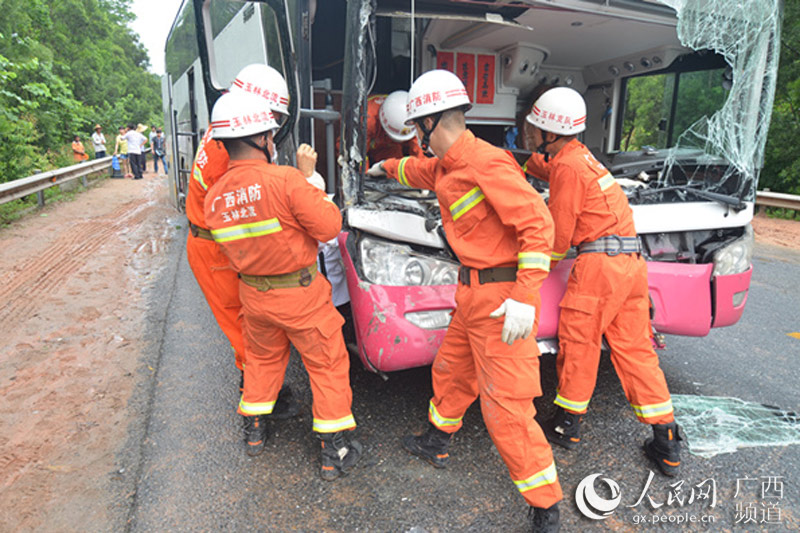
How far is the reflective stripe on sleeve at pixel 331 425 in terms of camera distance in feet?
8.45

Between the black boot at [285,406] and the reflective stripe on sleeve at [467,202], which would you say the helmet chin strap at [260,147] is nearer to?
the reflective stripe on sleeve at [467,202]

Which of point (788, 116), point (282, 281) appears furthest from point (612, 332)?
point (788, 116)

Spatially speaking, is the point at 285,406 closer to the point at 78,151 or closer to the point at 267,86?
the point at 267,86

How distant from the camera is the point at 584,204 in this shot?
2.63m

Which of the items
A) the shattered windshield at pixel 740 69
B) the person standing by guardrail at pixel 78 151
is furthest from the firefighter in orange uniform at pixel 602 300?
the person standing by guardrail at pixel 78 151

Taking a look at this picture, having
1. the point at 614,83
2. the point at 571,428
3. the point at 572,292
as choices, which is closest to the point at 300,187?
the point at 572,292

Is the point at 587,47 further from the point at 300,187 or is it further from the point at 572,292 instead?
the point at 300,187

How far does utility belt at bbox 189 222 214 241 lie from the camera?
296 centimetres

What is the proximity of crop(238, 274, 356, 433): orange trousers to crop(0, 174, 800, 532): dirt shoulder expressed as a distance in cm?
76

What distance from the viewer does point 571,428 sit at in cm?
278

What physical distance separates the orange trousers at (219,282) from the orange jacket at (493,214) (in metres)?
1.30

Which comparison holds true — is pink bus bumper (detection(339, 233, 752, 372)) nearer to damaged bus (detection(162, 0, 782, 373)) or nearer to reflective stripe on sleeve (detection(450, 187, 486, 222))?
damaged bus (detection(162, 0, 782, 373))

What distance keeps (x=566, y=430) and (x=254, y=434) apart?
1614 millimetres

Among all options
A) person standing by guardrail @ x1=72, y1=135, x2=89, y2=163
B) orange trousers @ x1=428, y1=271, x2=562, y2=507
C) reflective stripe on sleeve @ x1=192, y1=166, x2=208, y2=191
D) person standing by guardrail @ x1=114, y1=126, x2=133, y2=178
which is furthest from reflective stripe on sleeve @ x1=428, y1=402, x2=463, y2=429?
person standing by guardrail @ x1=114, y1=126, x2=133, y2=178
